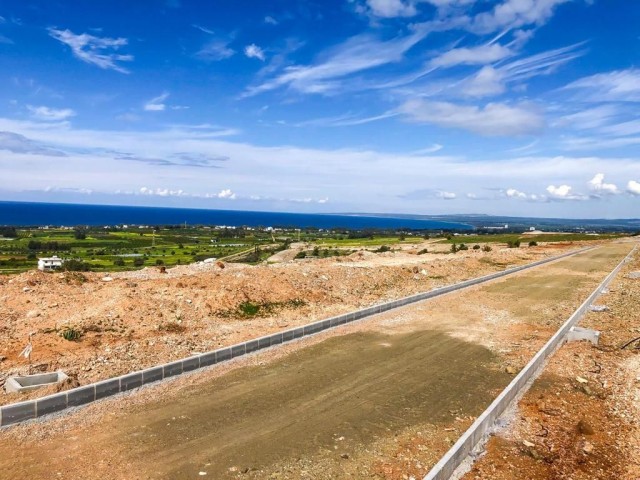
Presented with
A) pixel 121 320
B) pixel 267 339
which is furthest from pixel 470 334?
pixel 121 320

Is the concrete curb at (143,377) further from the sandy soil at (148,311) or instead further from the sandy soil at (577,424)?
the sandy soil at (577,424)

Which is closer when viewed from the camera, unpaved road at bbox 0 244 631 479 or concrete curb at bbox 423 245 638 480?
concrete curb at bbox 423 245 638 480

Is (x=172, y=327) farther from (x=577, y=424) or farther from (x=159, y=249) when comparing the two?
(x=159, y=249)

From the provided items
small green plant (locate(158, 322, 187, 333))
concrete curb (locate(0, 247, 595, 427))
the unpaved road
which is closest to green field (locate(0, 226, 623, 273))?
small green plant (locate(158, 322, 187, 333))

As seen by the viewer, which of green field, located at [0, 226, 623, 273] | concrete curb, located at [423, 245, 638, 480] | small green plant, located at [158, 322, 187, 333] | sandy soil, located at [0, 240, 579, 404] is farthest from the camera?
green field, located at [0, 226, 623, 273]

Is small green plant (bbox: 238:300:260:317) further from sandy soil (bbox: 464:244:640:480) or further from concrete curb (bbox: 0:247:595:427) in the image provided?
sandy soil (bbox: 464:244:640:480)
